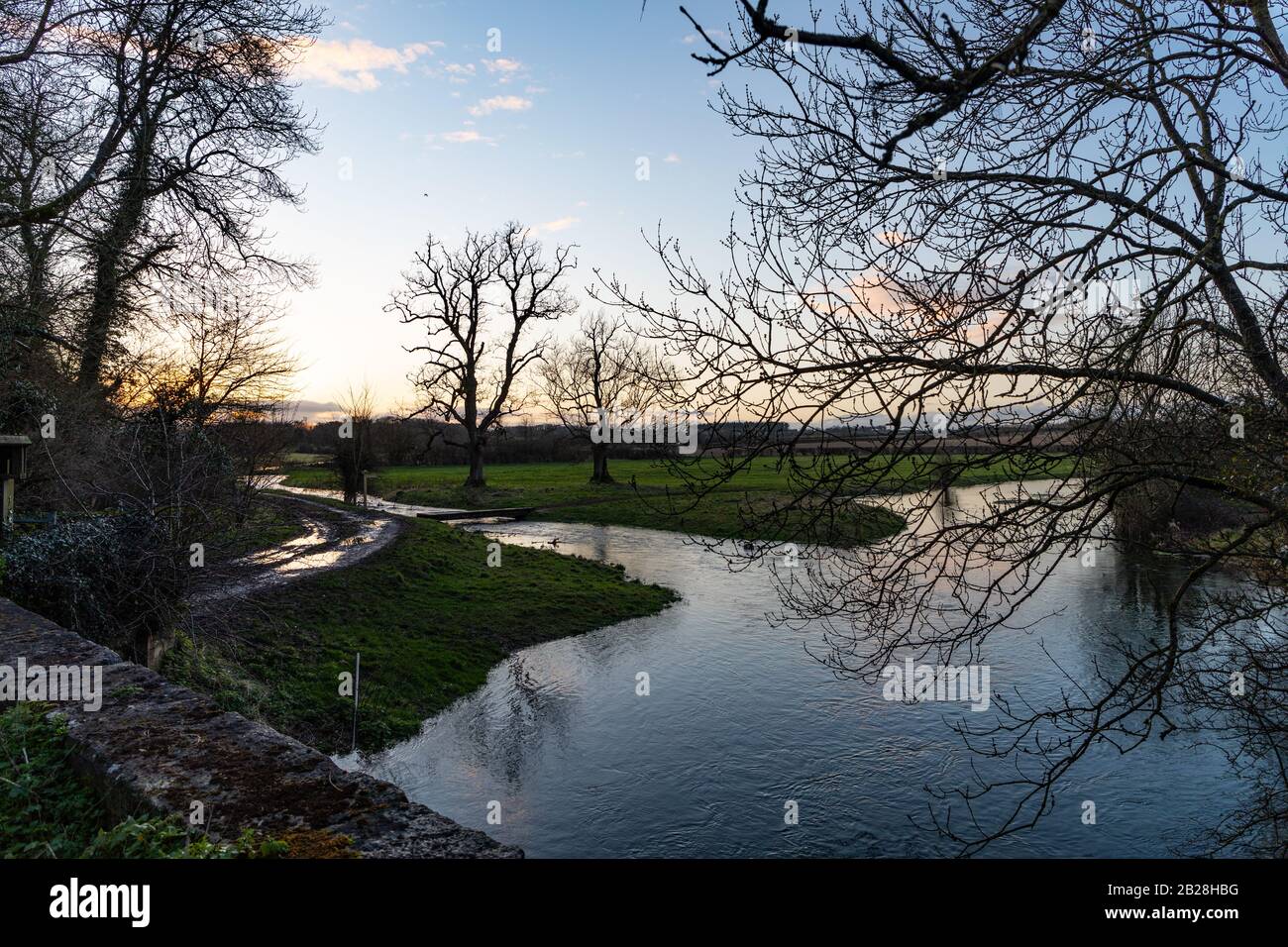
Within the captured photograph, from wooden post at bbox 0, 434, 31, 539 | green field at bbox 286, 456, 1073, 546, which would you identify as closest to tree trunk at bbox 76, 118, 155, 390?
wooden post at bbox 0, 434, 31, 539

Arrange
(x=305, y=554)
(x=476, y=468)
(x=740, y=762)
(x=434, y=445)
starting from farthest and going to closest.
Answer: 1. (x=434, y=445)
2. (x=476, y=468)
3. (x=305, y=554)
4. (x=740, y=762)

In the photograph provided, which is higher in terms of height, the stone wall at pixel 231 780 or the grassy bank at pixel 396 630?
the stone wall at pixel 231 780

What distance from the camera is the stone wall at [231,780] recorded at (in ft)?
9.45

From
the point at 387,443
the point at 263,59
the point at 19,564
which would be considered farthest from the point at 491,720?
the point at 387,443

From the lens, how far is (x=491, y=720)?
1041 centimetres

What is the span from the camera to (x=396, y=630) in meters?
13.4

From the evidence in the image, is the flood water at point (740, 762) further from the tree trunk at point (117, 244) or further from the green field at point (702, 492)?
the tree trunk at point (117, 244)

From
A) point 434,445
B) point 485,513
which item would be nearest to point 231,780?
point 485,513

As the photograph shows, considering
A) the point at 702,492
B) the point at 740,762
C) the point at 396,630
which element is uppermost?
the point at 702,492

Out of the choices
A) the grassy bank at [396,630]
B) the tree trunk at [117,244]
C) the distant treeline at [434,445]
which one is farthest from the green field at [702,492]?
the tree trunk at [117,244]

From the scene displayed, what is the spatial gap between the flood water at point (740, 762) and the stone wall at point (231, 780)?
391 cm

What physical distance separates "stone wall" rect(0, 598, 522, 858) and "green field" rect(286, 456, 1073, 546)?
1.63m

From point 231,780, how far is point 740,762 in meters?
6.72

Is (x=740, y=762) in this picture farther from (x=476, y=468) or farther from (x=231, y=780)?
(x=476, y=468)
